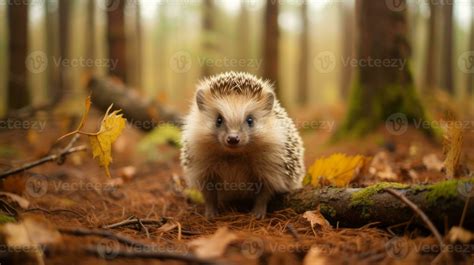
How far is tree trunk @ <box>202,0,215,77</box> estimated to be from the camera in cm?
2085

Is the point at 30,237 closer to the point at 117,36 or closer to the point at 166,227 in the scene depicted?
the point at 166,227

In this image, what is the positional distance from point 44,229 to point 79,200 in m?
2.81

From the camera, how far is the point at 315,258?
9.27ft

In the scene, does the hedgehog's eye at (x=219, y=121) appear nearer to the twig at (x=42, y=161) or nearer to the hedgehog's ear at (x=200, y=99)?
the hedgehog's ear at (x=200, y=99)

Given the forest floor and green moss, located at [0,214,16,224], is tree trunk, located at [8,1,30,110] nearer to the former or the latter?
the forest floor

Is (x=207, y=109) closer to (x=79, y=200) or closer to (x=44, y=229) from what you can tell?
(x=79, y=200)

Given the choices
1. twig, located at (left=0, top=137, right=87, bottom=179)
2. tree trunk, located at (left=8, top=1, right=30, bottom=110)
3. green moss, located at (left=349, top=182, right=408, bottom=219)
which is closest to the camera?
green moss, located at (left=349, top=182, right=408, bottom=219)

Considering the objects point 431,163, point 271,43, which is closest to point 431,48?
point 271,43

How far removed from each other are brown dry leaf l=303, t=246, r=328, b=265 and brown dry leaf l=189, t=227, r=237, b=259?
0.56 metres

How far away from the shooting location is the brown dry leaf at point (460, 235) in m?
2.95

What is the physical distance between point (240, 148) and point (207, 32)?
1796cm

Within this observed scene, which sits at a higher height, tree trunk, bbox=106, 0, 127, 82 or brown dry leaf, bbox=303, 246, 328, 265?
tree trunk, bbox=106, 0, 127, 82

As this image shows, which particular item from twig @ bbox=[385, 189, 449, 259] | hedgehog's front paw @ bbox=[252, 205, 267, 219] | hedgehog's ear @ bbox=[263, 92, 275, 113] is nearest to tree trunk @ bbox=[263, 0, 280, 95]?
hedgehog's ear @ bbox=[263, 92, 275, 113]

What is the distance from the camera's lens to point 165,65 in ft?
169
